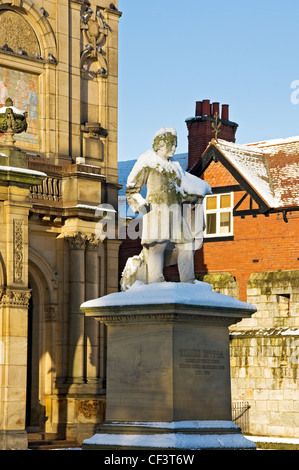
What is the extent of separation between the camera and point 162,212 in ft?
59.1

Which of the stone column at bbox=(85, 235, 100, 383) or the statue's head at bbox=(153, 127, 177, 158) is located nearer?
the statue's head at bbox=(153, 127, 177, 158)

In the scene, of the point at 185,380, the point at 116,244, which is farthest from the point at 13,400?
the point at 185,380

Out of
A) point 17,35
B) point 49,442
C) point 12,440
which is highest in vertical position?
point 17,35

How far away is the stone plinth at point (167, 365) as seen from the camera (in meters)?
16.9

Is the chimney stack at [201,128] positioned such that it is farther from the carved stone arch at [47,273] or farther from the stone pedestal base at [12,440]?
the stone pedestal base at [12,440]

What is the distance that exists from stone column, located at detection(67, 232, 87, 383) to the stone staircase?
196 centimetres

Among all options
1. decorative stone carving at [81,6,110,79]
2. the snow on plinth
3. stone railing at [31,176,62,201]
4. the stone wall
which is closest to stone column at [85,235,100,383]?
stone railing at [31,176,62,201]

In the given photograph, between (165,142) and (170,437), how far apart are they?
14.2 ft

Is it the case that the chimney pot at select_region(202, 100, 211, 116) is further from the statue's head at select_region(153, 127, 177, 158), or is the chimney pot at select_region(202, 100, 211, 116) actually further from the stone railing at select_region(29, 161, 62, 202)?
the statue's head at select_region(153, 127, 177, 158)

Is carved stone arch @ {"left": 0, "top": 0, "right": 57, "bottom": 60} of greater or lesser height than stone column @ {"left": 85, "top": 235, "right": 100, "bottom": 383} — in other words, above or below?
above

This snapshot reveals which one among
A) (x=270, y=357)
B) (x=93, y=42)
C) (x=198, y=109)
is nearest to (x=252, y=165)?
(x=198, y=109)

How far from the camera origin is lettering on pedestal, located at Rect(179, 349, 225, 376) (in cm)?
1711

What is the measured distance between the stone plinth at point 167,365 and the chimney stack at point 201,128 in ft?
85.0

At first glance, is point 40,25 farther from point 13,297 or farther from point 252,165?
point 13,297
